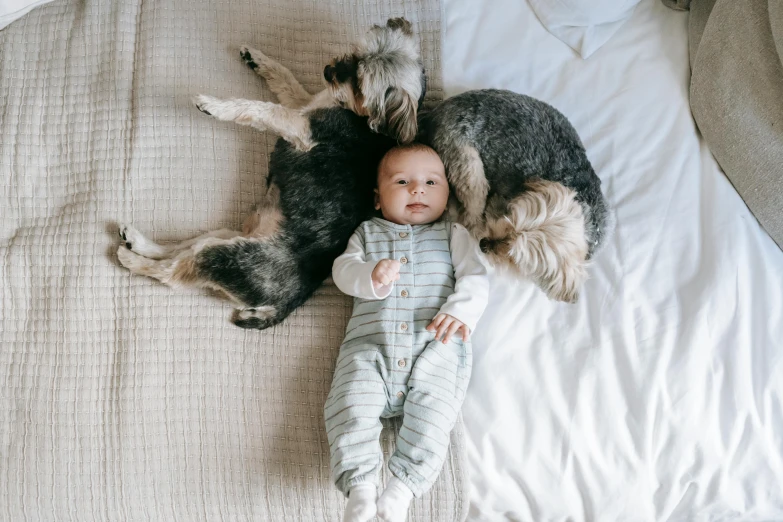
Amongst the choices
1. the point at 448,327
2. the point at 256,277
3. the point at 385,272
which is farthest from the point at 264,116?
the point at 448,327

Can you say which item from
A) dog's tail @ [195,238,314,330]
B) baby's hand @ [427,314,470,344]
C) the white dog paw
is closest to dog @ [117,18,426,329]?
dog's tail @ [195,238,314,330]

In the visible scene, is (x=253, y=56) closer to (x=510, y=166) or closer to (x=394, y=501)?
(x=510, y=166)

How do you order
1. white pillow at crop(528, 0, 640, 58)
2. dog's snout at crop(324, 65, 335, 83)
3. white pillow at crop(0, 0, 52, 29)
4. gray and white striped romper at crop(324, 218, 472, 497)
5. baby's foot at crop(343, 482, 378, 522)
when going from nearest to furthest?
baby's foot at crop(343, 482, 378, 522), gray and white striped romper at crop(324, 218, 472, 497), dog's snout at crop(324, 65, 335, 83), white pillow at crop(0, 0, 52, 29), white pillow at crop(528, 0, 640, 58)

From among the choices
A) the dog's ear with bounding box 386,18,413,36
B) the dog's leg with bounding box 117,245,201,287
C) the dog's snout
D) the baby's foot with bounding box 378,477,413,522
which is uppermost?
the dog's ear with bounding box 386,18,413,36

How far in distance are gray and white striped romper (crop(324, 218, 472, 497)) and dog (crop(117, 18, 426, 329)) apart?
17cm

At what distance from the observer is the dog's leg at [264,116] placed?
183cm

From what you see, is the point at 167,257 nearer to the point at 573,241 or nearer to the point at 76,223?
the point at 76,223

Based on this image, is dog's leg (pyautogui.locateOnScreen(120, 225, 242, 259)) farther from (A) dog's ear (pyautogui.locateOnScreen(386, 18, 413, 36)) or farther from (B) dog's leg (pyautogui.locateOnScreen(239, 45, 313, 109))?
(A) dog's ear (pyautogui.locateOnScreen(386, 18, 413, 36))

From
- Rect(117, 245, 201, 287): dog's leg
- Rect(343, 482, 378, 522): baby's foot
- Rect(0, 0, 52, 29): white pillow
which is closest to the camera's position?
Rect(343, 482, 378, 522): baby's foot

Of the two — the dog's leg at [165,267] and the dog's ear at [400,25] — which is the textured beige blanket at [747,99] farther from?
the dog's leg at [165,267]

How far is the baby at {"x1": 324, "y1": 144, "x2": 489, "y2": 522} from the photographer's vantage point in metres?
1.50

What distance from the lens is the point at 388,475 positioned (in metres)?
1.64

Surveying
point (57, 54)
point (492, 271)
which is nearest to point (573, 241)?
point (492, 271)

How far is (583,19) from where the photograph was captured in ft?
6.94
